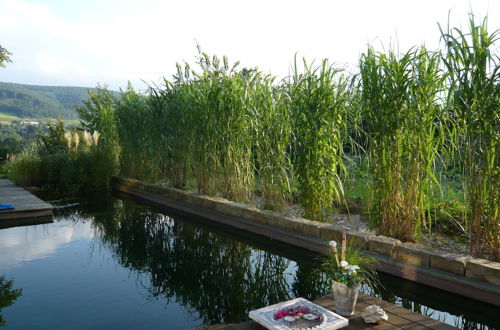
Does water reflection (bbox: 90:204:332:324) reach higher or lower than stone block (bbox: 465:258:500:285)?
lower

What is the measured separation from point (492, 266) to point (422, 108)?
1.38 m

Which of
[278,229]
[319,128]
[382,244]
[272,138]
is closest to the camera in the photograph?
[382,244]

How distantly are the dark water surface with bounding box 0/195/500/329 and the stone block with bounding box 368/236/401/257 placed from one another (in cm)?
22

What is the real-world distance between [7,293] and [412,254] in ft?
10.8

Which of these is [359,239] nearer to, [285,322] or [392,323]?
[392,323]

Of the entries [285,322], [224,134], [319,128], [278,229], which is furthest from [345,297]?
[224,134]

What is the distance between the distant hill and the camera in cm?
3906

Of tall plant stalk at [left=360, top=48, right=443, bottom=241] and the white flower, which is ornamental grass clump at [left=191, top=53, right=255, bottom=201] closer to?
tall plant stalk at [left=360, top=48, right=443, bottom=241]

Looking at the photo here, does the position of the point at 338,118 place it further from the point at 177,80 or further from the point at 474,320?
the point at 177,80

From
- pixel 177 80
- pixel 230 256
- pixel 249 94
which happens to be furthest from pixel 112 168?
pixel 230 256

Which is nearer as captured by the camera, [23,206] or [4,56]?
[23,206]

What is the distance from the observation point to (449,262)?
3201 mm

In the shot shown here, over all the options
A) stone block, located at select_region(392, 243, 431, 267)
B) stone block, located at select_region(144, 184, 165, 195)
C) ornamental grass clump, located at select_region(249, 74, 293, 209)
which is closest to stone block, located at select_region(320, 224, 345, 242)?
stone block, located at select_region(392, 243, 431, 267)

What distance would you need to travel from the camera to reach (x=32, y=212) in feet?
20.1
